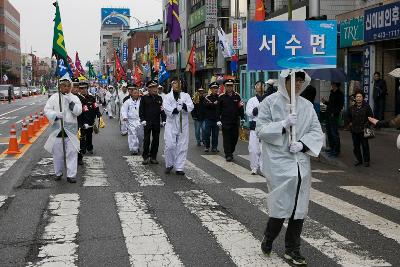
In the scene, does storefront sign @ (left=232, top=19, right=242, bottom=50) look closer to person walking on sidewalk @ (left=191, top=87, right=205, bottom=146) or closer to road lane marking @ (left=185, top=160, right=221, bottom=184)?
person walking on sidewalk @ (left=191, top=87, right=205, bottom=146)

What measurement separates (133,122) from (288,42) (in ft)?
18.0

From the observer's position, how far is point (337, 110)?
1437cm

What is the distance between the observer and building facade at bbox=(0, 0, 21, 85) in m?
122

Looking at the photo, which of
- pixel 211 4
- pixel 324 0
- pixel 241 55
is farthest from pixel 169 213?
pixel 211 4

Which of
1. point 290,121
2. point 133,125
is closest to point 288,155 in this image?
point 290,121

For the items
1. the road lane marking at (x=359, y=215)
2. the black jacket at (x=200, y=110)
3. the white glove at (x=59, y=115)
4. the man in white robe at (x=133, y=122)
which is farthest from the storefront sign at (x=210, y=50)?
the road lane marking at (x=359, y=215)

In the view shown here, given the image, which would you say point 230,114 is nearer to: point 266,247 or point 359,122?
point 359,122

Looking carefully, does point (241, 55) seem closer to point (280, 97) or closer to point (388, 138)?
point (388, 138)

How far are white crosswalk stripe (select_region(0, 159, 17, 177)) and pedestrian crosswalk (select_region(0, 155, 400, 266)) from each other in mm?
2105

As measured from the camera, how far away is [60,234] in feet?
22.3

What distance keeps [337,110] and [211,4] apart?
954 inches

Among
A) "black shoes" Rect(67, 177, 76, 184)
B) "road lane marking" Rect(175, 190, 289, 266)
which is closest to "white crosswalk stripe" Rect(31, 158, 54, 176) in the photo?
"black shoes" Rect(67, 177, 76, 184)

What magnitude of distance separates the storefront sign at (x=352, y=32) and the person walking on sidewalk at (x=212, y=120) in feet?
21.3

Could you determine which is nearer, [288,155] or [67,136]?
[288,155]
